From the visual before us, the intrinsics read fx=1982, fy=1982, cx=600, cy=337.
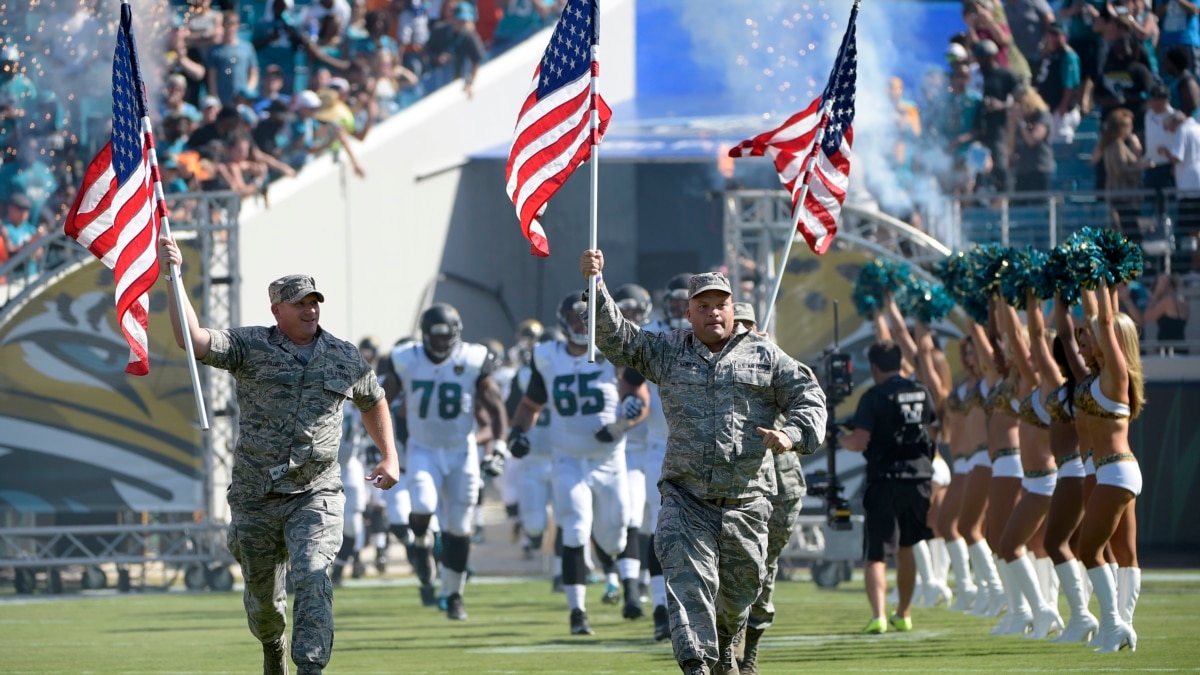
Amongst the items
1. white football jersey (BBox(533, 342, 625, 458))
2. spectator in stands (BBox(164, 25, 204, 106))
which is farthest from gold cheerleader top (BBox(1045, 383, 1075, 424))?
spectator in stands (BBox(164, 25, 204, 106))

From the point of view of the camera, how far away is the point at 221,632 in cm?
1364

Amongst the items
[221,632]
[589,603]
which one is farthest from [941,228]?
[221,632]

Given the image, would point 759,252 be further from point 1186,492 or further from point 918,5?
point 918,5

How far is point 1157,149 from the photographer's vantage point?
19203 mm

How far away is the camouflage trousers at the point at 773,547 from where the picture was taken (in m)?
9.59

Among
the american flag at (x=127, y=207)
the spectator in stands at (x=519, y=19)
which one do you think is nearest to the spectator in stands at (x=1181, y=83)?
the spectator in stands at (x=519, y=19)

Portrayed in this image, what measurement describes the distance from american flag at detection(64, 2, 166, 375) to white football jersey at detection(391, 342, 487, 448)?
5.70 meters

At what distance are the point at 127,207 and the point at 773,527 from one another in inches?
137

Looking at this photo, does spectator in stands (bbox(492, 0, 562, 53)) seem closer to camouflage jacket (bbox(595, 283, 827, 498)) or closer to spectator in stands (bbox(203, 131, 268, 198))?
spectator in stands (bbox(203, 131, 268, 198))

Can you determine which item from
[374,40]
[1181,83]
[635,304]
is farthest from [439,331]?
[374,40]

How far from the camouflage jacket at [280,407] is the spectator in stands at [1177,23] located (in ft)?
46.6

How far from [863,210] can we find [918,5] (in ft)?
30.2

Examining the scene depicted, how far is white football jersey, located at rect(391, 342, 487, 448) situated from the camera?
1516cm

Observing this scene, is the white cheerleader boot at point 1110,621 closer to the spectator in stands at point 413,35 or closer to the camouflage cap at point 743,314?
the camouflage cap at point 743,314
